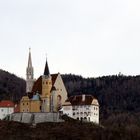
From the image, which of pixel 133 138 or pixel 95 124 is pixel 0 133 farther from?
pixel 133 138

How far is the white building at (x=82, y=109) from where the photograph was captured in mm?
114188

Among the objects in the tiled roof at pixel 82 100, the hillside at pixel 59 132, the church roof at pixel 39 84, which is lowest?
the hillside at pixel 59 132

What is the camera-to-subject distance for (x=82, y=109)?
114625 millimetres

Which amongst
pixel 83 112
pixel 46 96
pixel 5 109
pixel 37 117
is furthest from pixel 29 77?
pixel 83 112

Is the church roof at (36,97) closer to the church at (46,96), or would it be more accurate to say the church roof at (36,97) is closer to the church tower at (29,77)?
the church at (46,96)

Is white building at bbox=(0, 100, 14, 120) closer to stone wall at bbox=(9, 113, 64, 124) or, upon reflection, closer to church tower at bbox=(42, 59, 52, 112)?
stone wall at bbox=(9, 113, 64, 124)

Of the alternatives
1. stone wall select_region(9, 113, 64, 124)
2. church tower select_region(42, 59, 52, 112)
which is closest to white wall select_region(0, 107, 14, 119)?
stone wall select_region(9, 113, 64, 124)

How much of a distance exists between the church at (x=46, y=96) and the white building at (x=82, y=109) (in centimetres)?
268

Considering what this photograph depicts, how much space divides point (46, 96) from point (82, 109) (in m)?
7.88

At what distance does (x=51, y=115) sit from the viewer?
114 meters

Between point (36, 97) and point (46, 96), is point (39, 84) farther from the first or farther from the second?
point (46, 96)

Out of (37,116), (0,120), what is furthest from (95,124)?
(0,120)

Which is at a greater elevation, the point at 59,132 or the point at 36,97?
the point at 36,97

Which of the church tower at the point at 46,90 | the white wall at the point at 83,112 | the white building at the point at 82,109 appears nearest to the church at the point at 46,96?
the church tower at the point at 46,90
